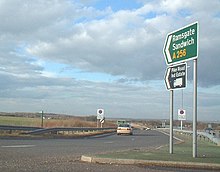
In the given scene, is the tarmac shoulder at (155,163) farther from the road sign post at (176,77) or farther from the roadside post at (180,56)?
the road sign post at (176,77)

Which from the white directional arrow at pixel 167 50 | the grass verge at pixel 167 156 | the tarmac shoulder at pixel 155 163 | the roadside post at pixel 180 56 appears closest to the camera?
the tarmac shoulder at pixel 155 163

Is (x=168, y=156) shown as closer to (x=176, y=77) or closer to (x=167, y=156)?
(x=167, y=156)

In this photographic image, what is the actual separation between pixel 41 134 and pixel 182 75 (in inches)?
885

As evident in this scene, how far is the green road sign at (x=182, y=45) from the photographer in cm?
1474

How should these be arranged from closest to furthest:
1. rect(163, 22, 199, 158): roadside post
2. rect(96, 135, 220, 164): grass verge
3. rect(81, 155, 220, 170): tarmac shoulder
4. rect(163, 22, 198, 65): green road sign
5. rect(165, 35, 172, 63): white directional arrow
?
rect(81, 155, 220, 170): tarmac shoulder
rect(96, 135, 220, 164): grass verge
rect(163, 22, 199, 158): roadside post
rect(163, 22, 198, 65): green road sign
rect(165, 35, 172, 63): white directional arrow

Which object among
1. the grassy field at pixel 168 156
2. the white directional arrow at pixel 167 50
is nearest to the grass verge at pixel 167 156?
the grassy field at pixel 168 156

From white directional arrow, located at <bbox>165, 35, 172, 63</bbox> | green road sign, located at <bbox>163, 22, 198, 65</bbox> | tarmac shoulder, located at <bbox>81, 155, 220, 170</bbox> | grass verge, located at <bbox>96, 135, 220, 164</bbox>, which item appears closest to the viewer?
tarmac shoulder, located at <bbox>81, 155, 220, 170</bbox>

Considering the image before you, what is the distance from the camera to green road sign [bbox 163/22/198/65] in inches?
580

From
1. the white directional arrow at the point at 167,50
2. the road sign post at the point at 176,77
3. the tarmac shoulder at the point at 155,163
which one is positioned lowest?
the tarmac shoulder at the point at 155,163

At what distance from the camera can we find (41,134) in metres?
35.4

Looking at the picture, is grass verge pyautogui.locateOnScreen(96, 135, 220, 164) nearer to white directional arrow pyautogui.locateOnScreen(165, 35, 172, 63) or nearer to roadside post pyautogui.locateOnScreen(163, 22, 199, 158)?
roadside post pyautogui.locateOnScreen(163, 22, 199, 158)

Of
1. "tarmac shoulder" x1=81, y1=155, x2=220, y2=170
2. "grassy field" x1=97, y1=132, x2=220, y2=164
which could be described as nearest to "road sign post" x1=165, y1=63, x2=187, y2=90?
"grassy field" x1=97, y1=132, x2=220, y2=164

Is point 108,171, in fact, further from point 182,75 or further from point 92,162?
point 182,75

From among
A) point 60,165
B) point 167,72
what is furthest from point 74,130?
point 60,165
